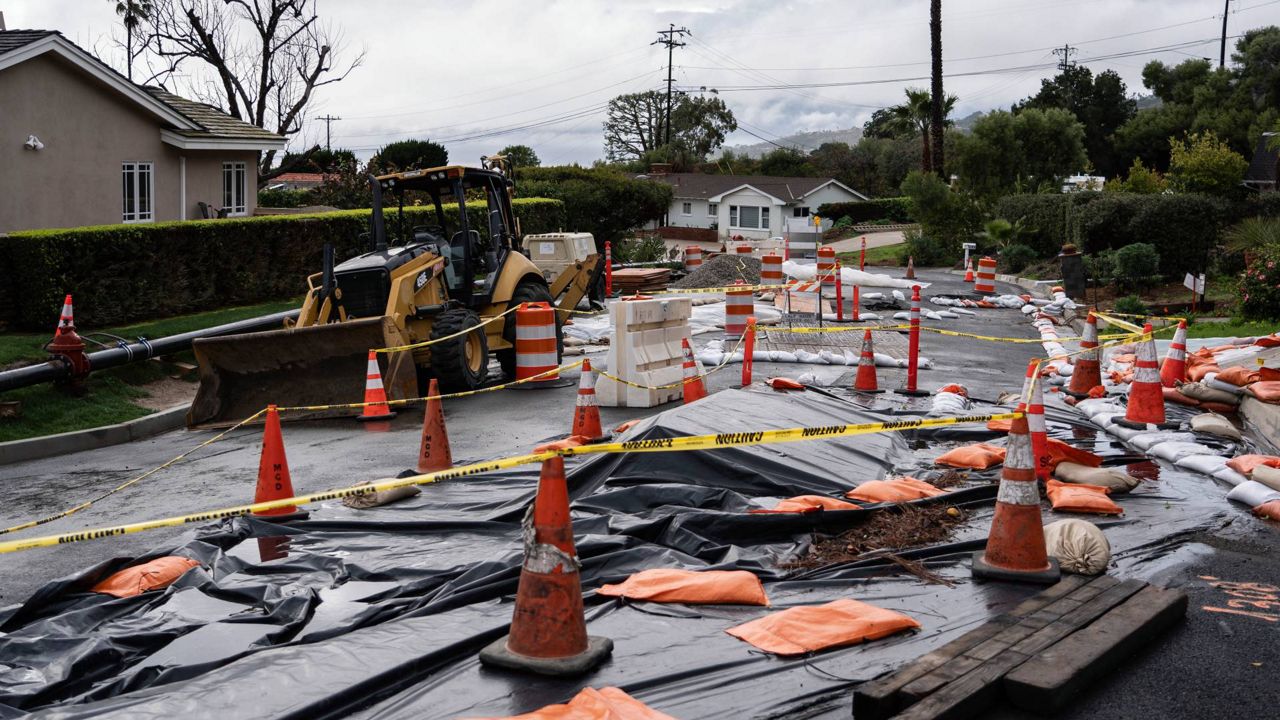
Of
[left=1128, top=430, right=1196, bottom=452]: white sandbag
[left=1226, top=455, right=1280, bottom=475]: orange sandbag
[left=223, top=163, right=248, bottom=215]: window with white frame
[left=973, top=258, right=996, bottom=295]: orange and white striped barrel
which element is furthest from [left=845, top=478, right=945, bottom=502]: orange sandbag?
[left=223, top=163, right=248, bottom=215]: window with white frame

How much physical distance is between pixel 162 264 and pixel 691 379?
11093 millimetres

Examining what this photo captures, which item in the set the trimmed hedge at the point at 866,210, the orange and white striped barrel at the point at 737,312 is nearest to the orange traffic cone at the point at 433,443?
the orange and white striped barrel at the point at 737,312

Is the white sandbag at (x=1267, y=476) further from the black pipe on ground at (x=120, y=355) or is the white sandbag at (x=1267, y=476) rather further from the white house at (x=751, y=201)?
the white house at (x=751, y=201)

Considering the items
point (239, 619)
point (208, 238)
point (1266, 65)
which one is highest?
point (1266, 65)

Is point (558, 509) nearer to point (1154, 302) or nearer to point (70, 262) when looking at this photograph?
point (70, 262)

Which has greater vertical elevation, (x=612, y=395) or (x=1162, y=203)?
(x=1162, y=203)

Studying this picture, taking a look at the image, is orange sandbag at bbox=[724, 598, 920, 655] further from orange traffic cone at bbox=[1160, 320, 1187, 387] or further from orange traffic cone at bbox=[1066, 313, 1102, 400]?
orange traffic cone at bbox=[1066, 313, 1102, 400]

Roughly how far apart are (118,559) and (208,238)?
15.2 m

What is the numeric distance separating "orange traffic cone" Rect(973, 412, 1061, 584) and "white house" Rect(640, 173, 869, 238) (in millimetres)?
64475

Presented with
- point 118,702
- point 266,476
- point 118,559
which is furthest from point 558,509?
point 266,476

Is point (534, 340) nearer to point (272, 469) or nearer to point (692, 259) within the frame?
point (272, 469)

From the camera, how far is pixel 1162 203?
2697 centimetres

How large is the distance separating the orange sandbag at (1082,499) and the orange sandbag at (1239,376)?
11.5ft

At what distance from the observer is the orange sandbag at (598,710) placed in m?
4.19
